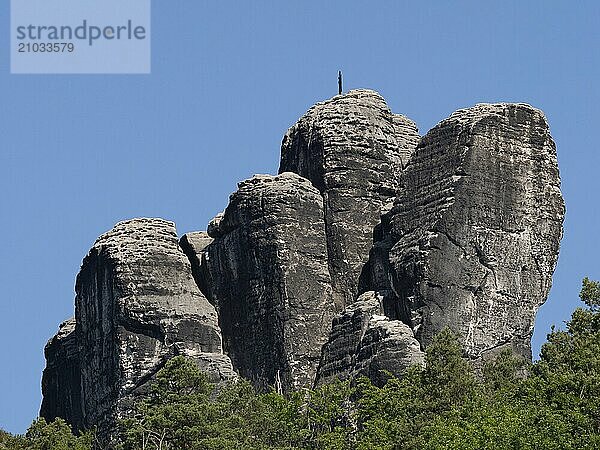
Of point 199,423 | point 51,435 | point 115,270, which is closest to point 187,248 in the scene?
point 115,270

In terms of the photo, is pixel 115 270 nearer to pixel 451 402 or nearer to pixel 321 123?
pixel 321 123

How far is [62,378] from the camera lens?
114062 millimetres

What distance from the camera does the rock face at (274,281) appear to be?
330 ft

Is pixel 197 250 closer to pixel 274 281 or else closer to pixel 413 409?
pixel 274 281

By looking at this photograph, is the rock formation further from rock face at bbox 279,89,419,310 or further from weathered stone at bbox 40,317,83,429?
weathered stone at bbox 40,317,83,429

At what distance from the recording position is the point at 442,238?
96.7 m

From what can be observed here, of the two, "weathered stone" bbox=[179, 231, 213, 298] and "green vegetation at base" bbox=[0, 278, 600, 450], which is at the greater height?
"weathered stone" bbox=[179, 231, 213, 298]

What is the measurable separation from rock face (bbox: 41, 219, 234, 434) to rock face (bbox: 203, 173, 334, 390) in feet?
3.82

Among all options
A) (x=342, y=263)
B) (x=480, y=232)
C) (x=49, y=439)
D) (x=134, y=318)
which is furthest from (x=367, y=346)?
(x=49, y=439)

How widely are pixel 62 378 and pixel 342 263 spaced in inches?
689

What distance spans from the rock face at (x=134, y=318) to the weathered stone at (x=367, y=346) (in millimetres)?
4910

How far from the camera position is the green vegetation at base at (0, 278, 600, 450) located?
263 feet

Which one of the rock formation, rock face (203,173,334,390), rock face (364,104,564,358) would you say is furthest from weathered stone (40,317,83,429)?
rock face (364,104,564,358)

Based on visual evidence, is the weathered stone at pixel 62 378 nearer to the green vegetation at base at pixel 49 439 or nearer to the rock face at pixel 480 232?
the green vegetation at base at pixel 49 439
